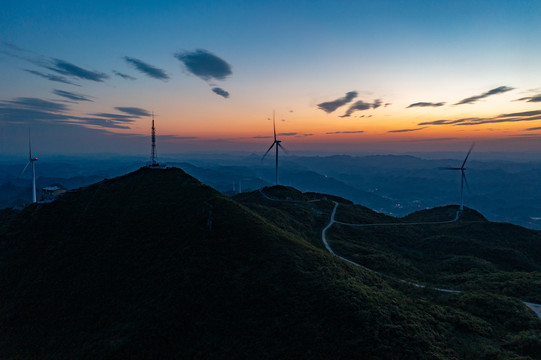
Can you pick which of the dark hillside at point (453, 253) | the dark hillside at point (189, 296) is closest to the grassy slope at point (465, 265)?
the dark hillside at point (453, 253)

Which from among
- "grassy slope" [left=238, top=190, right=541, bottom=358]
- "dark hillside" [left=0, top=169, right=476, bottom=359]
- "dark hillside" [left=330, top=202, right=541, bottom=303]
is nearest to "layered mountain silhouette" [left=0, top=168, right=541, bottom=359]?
"dark hillside" [left=0, top=169, right=476, bottom=359]

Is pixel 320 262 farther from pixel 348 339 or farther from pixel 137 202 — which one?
pixel 137 202

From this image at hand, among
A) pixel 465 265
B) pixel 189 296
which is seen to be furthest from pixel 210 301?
pixel 465 265

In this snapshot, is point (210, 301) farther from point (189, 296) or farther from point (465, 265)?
point (465, 265)

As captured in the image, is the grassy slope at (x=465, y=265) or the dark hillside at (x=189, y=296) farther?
the grassy slope at (x=465, y=265)

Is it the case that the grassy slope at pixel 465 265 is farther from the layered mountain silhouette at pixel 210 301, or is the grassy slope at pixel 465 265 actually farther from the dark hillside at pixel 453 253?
the layered mountain silhouette at pixel 210 301

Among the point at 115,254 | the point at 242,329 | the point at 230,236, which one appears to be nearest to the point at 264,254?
the point at 230,236

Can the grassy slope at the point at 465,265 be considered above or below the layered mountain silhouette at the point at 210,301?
below

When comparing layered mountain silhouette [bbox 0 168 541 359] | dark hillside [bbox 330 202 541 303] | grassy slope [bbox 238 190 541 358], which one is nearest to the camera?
layered mountain silhouette [bbox 0 168 541 359]

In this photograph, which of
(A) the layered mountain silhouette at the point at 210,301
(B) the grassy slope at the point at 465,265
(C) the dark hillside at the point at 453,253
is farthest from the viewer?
(C) the dark hillside at the point at 453,253

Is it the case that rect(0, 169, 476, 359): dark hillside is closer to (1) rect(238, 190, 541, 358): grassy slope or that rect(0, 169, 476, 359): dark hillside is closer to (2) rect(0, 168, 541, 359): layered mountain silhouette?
(2) rect(0, 168, 541, 359): layered mountain silhouette
